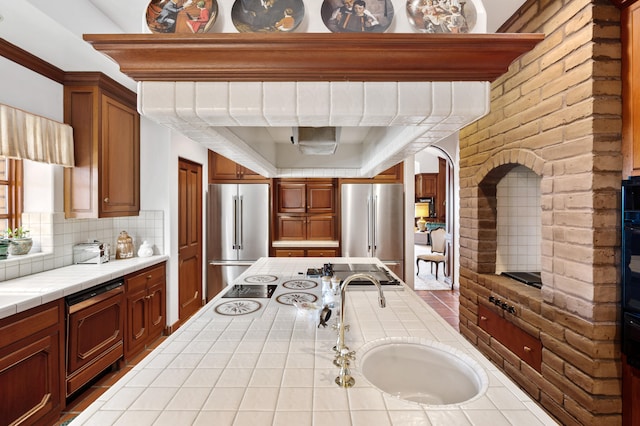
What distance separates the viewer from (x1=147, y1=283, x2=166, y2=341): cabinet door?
313cm

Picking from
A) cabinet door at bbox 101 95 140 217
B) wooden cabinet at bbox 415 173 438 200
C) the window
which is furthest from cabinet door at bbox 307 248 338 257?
wooden cabinet at bbox 415 173 438 200

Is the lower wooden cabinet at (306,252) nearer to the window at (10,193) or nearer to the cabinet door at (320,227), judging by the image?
the cabinet door at (320,227)

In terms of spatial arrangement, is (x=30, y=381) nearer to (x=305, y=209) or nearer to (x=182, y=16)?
(x=182, y=16)

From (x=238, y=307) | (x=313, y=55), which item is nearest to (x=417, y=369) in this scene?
(x=238, y=307)

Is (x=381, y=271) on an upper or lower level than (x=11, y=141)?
lower

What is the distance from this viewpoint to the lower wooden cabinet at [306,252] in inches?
170

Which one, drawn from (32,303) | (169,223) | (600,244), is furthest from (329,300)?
(169,223)

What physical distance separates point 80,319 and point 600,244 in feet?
10.5

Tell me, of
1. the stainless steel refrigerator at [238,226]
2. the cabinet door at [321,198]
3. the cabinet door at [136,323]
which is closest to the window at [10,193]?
the cabinet door at [136,323]

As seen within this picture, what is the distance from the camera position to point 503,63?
103 cm

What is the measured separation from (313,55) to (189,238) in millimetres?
3406

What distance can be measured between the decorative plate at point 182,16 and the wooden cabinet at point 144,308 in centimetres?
238

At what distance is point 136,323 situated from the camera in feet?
9.56

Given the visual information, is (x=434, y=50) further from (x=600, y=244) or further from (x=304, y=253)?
(x=304, y=253)
